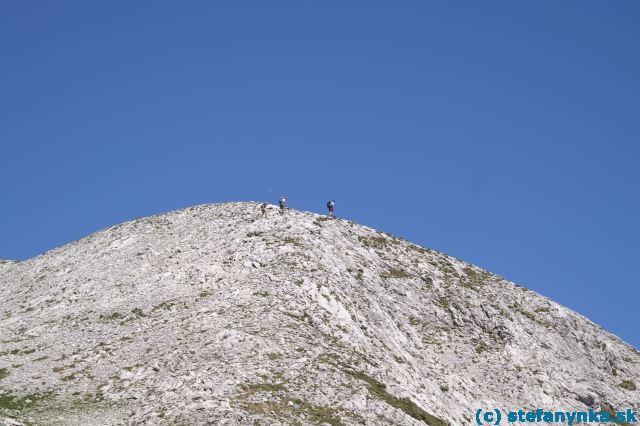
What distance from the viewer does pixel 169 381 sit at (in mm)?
43625

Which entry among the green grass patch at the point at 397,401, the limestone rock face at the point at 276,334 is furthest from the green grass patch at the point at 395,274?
the green grass patch at the point at 397,401

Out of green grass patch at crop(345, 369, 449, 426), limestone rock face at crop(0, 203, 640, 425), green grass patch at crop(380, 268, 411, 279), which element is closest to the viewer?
limestone rock face at crop(0, 203, 640, 425)

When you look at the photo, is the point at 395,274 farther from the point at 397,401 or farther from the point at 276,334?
the point at 397,401

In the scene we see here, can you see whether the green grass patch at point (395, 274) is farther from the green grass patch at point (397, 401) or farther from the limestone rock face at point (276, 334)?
the green grass patch at point (397, 401)

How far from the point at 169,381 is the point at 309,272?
1840 cm

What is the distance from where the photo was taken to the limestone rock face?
1694 inches

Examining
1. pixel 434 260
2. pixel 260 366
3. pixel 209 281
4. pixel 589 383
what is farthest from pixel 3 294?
pixel 589 383

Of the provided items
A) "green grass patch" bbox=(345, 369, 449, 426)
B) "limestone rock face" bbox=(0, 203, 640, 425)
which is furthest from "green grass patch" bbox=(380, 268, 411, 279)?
"green grass patch" bbox=(345, 369, 449, 426)

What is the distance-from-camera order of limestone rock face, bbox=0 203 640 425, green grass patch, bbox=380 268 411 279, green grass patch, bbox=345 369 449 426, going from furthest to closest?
green grass patch, bbox=380 268 411 279, green grass patch, bbox=345 369 449 426, limestone rock face, bbox=0 203 640 425

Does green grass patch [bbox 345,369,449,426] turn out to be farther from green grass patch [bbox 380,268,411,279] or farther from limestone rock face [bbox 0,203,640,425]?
green grass patch [bbox 380,268,411,279]

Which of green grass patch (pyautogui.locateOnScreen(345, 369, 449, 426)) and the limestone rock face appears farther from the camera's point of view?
green grass patch (pyautogui.locateOnScreen(345, 369, 449, 426))

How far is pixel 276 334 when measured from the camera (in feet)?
161

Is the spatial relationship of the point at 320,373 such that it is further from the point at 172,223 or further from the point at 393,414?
the point at 172,223

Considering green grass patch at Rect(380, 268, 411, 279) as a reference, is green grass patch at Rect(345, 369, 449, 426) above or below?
below
